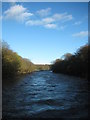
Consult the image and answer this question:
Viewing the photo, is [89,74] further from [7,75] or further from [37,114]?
[37,114]

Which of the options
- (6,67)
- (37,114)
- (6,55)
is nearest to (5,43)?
(6,55)

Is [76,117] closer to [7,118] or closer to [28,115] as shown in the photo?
[28,115]

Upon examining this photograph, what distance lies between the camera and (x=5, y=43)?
58094 millimetres

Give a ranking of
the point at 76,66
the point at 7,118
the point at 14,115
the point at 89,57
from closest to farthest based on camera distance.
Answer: the point at 7,118, the point at 14,115, the point at 89,57, the point at 76,66

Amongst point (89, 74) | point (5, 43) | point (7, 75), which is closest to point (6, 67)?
point (7, 75)

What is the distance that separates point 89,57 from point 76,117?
37495mm

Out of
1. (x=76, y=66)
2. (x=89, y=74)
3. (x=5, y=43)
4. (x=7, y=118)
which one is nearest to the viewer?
(x=7, y=118)

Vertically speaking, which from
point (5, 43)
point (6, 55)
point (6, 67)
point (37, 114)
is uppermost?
point (5, 43)

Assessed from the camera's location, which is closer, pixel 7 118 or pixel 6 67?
pixel 7 118

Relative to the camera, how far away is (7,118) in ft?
36.4

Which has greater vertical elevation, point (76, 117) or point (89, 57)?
point (89, 57)

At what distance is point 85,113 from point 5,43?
4846 centimetres

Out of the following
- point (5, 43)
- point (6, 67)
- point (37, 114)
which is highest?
point (5, 43)

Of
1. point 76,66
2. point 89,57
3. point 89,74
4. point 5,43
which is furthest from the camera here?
point 76,66
